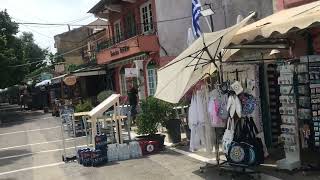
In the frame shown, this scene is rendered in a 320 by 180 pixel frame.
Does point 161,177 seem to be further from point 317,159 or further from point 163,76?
point 317,159

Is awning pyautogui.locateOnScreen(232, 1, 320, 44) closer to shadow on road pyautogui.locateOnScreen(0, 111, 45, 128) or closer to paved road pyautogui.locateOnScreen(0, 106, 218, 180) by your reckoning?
paved road pyautogui.locateOnScreen(0, 106, 218, 180)

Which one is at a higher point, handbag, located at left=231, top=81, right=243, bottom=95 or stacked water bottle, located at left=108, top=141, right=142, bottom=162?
handbag, located at left=231, top=81, right=243, bottom=95

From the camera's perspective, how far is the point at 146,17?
23922mm

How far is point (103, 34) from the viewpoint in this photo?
41.9 m

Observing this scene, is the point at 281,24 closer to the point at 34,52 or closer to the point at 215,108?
the point at 215,108

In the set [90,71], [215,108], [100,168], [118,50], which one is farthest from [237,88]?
[90,71]

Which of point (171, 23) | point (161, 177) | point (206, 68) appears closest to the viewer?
point (161, 177)

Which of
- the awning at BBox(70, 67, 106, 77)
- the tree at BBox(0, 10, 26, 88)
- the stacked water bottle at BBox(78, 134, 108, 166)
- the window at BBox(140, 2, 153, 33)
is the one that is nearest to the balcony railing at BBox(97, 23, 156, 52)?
the window at BBox(140, 2, 153, 33)

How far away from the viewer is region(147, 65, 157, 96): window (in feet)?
76.2

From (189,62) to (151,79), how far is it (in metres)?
14.0

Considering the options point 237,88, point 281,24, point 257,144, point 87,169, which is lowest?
point 87,169

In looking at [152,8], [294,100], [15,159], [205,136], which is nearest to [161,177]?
[205,136]

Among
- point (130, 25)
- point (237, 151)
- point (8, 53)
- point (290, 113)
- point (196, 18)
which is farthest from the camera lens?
point (8, 53)

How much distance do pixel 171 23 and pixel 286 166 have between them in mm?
13210
